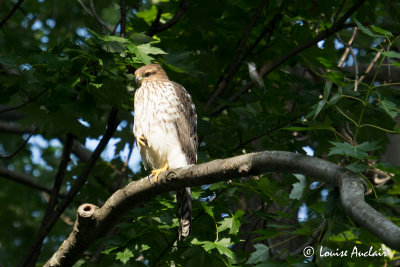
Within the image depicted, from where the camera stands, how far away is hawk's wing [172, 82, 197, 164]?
4.79 meters

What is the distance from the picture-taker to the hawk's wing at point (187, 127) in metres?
4.79

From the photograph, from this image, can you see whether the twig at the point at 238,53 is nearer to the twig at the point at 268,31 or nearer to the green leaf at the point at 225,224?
the twig at the point at 268,31

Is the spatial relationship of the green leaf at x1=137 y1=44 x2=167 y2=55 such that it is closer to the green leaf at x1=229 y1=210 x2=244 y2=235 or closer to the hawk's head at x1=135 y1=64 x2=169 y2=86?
the hawk's head at x1=135 y1=64 x2=169 y2=86

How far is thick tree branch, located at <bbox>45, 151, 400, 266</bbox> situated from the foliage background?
16cm

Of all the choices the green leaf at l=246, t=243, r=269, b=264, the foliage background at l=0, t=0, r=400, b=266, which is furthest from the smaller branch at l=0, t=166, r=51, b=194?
the green leaf at l=246, t=243, r=269, b=264

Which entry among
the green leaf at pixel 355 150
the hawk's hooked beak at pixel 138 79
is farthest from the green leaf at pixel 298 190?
the hawk's hooked beak at pixel 138 79

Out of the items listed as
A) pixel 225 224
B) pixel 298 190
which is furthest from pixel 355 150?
pixel 225 224

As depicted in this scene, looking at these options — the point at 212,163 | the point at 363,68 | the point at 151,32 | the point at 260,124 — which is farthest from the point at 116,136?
the point at 363,68

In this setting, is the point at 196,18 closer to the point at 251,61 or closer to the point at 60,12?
the point at 251,61

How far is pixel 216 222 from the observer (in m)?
3.91

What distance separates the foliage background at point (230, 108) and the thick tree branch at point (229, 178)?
157 millimetres

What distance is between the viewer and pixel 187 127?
485 centimetres

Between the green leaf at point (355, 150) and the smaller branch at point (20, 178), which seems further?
the smaller branch at point (20, 178)

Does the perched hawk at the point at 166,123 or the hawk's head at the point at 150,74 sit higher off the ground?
the hawk's head at the point at 150,74
